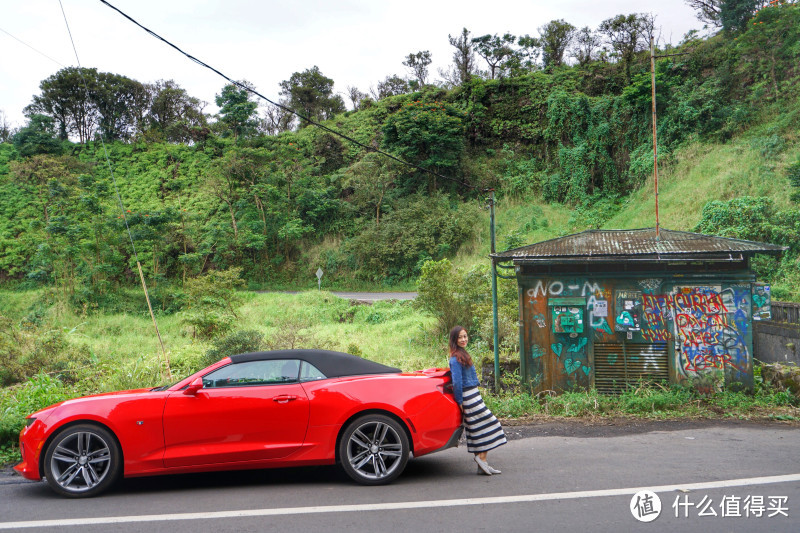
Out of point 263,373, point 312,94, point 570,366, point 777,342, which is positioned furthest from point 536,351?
point 312,94

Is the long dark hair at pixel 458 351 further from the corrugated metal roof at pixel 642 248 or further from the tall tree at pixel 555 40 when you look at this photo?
the tall tree at pixel 555 40

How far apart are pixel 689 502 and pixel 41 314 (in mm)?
29236

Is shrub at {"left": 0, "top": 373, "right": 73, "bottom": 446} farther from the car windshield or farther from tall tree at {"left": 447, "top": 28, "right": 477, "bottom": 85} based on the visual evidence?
tall tree at {"left": 447, "top": 28, "right": 477, "bottom": 85}

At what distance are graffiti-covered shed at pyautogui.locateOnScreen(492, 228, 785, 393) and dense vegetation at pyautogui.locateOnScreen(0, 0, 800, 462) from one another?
10.6 metres

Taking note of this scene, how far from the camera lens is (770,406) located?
26.7 feet

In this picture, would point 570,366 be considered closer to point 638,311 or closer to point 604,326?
point 604,326

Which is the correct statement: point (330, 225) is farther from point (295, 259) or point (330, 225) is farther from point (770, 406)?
point (770, 406)

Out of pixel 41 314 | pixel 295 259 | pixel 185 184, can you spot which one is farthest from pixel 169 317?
pixel 185 184

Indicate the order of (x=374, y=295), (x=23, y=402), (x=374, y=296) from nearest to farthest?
(x=23, y=402) → (x=374, y=296) → (x=374, y=295)

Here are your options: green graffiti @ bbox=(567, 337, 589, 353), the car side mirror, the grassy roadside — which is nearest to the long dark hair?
the car side mirror

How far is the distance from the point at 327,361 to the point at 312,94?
48656 millimetres

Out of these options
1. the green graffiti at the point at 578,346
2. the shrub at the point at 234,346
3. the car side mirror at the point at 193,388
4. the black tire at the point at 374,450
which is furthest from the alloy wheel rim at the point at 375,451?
the shrub at the point at 234,346

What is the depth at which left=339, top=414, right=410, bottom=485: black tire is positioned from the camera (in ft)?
17.3

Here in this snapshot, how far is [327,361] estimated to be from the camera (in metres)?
5.71
